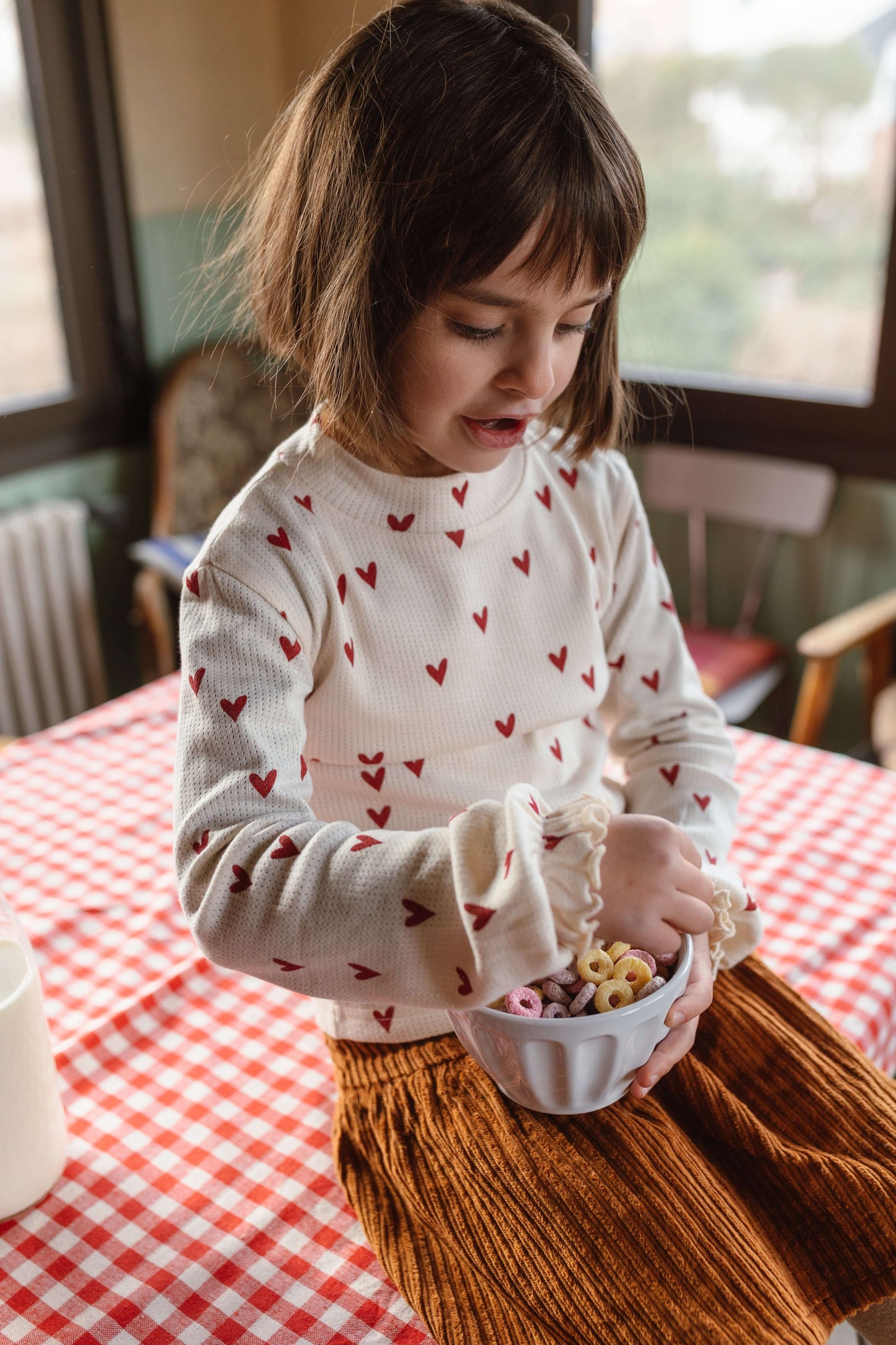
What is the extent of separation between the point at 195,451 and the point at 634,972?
2.06 m

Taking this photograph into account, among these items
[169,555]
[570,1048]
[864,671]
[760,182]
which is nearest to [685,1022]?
[570,1048]

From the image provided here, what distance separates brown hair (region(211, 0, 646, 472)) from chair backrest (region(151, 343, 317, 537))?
165cm

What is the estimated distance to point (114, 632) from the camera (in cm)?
264

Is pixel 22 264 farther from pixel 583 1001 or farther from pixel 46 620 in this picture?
pixel 583 1001

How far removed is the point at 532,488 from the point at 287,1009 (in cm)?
50

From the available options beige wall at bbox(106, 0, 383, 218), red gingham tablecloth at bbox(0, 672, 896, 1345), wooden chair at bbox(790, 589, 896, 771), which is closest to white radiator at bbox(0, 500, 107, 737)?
beige wall at bbox(106, 0, 383, 218)

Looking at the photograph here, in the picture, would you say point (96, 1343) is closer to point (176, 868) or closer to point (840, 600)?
point (176, 868)

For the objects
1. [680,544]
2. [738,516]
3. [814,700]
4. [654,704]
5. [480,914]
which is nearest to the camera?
[480,914]

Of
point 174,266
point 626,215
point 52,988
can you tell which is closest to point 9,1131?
point 52,988

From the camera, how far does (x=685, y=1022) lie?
742 mm

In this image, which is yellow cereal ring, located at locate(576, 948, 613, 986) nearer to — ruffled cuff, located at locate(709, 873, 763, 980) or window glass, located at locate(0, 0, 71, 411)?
ruffled cuff, located at locate(709, 873, 763, 980)

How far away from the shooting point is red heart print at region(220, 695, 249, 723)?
2.26 feet

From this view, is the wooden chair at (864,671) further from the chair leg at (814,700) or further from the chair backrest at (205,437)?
the chair backrest at (205,437)

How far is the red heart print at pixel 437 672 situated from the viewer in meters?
0.83
